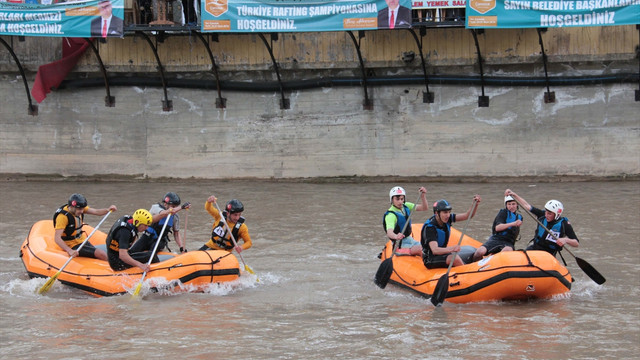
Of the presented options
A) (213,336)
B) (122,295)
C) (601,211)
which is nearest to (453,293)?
(213,336)

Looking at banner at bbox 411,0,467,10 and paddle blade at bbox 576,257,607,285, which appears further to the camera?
banner at bbox 411,0,467,10

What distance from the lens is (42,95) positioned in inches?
829

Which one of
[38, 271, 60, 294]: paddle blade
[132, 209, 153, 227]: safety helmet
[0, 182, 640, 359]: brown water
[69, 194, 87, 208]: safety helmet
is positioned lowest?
[0, 182, 640, 359]: brown water

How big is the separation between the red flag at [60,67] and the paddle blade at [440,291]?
13755mm

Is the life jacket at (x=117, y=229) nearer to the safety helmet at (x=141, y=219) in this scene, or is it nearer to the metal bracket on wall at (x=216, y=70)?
the safety helmet at (x=141, y=219)

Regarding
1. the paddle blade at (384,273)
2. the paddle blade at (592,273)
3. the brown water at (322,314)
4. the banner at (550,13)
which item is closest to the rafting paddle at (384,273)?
the paddle blade at (384,273)

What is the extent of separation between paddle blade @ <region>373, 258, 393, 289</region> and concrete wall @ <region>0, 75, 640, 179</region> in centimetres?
970

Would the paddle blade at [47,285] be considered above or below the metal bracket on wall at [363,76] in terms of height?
below

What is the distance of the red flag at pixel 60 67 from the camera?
20.8 m

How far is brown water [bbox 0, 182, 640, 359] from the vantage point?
8172mm

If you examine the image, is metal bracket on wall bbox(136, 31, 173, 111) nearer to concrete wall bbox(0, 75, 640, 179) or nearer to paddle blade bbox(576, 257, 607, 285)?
concrete wall bbox(0, 75, 640, 179)

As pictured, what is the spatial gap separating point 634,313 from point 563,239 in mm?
1341

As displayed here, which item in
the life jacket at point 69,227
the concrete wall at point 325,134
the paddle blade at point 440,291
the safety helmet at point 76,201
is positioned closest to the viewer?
the paddle blade at point 440,291

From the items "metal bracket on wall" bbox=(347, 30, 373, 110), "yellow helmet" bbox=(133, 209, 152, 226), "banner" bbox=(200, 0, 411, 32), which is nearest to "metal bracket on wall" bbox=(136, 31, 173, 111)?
"banner" bbox=(200, 0, 411, 32)
